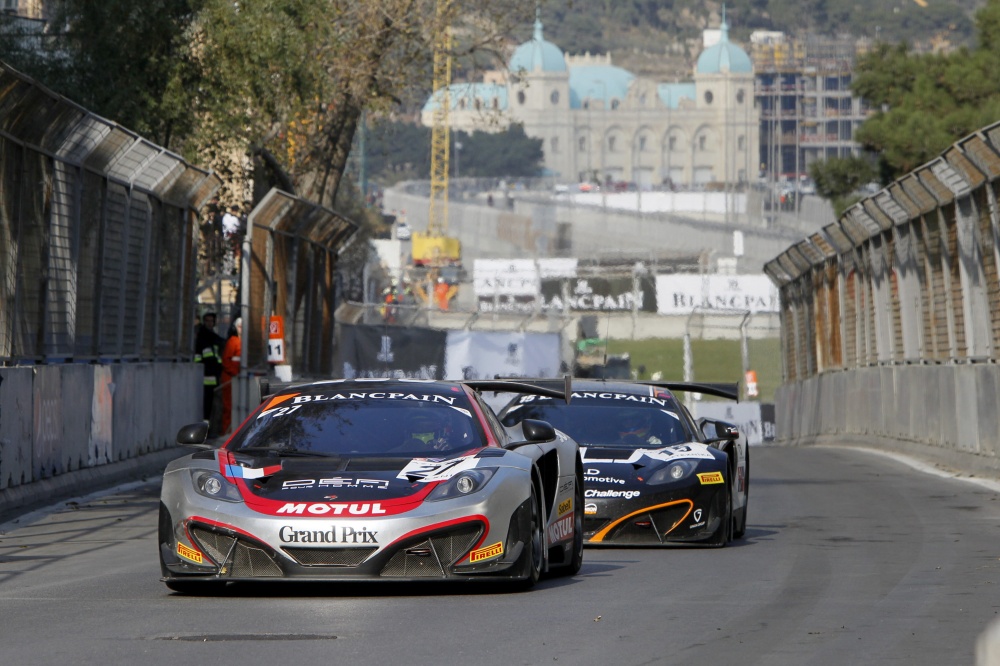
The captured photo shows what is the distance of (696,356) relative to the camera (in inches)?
2980

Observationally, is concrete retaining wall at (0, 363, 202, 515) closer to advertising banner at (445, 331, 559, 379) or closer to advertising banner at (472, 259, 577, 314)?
advertising banner at (445, 331, 559, 379)

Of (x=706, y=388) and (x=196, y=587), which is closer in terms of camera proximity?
(x=196, y=587)

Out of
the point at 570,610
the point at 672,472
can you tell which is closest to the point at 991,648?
the point at 570,610

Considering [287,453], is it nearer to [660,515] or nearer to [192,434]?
[192,434]

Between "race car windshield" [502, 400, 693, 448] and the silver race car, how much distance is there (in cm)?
303

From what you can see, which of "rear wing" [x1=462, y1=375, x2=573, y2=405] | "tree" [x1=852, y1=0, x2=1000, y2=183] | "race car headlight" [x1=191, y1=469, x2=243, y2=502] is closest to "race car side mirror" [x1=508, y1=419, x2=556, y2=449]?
"rear wing" [x1=462, y1=375, x2=573, y2=405]

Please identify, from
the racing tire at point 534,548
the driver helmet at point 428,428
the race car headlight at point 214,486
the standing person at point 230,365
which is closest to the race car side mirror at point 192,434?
the race car headlight at point 214,486

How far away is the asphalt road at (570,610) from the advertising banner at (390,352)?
23993 mm

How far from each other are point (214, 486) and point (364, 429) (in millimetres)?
963

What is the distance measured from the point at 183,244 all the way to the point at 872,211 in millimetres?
10204

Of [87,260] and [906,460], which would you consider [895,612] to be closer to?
[87,260]

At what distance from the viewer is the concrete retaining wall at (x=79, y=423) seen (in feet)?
46.4

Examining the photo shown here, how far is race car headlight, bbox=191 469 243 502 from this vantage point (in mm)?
8648

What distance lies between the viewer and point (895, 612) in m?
8.23
